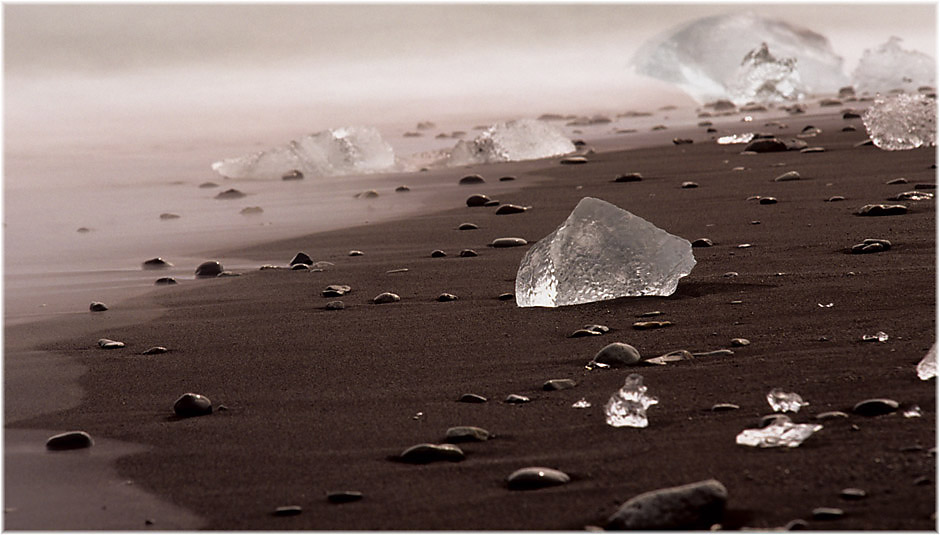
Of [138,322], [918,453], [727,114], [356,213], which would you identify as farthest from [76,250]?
[727,114]

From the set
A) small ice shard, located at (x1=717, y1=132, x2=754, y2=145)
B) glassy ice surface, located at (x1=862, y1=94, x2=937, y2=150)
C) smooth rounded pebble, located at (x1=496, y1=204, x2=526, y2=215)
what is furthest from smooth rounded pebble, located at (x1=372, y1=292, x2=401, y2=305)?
small ice shard, located at (x1=717, y1=132, x2=754, y2=145)

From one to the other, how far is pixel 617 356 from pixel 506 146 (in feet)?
21.0

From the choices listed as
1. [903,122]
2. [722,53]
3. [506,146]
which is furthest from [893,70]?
[903,122]

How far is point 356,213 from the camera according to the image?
6.66 metres

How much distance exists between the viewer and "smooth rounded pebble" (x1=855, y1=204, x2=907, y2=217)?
4660mm

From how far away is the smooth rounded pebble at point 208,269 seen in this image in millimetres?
4891

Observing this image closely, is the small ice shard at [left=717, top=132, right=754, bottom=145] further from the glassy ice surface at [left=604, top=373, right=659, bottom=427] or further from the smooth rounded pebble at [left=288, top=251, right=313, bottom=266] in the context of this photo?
the glassy ice surface at [left=604, top=373, right=659, bottom=427]

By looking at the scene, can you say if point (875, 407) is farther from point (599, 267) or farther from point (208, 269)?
point (208, 269)

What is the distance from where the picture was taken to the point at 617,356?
9.70ft

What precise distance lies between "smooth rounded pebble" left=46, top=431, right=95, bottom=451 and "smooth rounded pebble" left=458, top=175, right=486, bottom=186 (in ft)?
17.3

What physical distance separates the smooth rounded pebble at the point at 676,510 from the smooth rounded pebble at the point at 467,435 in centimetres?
55

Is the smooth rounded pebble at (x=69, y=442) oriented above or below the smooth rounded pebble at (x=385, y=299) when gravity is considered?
below

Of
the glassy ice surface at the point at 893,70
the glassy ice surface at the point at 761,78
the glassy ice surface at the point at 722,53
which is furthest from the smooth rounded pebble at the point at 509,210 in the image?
the glassy ice surface at the point at 893,70

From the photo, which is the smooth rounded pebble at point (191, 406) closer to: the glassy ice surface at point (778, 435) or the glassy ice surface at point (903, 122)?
the glassy ice surface at point (778, 435)
